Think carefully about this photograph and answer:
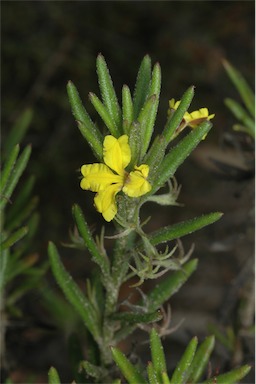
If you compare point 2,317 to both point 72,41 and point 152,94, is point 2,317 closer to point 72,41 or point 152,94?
point 152,94

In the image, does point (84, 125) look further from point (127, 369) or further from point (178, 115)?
point (127, 369)

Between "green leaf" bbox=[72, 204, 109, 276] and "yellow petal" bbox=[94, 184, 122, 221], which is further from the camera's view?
"green leaf" bbox=[72, 204, 109, 276]

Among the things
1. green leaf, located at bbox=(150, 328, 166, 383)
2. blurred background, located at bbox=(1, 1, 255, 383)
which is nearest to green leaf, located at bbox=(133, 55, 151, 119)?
green leaf, located at bbox=(150, 328, 166, 383)

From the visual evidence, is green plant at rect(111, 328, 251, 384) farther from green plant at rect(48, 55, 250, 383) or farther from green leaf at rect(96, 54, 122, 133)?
green leaf at rect(96, 54, 122, 133)

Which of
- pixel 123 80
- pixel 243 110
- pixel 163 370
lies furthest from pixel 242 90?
pixel 123 80

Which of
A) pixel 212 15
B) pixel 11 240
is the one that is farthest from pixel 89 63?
pixel 11 240

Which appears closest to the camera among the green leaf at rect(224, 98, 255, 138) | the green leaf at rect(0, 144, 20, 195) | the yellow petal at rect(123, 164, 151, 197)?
the yellow petal at rect(123, 164, 151, 197)
